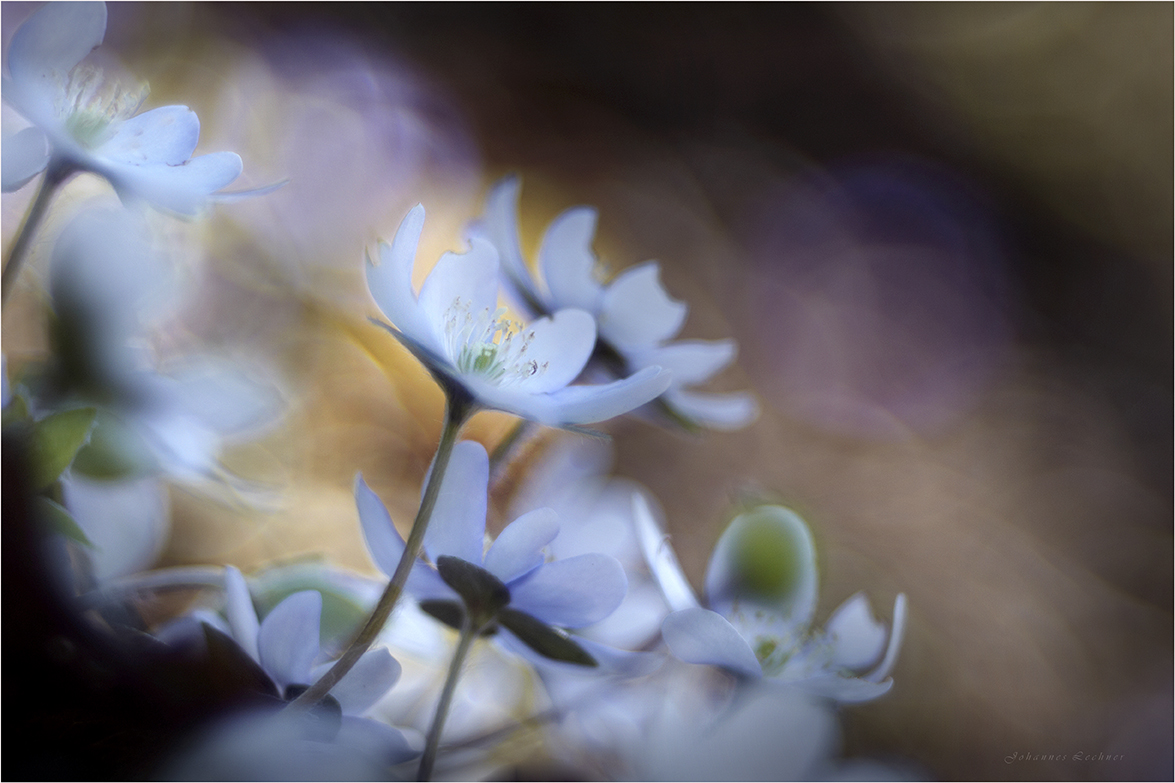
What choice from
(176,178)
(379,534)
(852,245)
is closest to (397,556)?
(379,534)

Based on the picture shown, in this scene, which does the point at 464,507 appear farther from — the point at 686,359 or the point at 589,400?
the point at 686,359

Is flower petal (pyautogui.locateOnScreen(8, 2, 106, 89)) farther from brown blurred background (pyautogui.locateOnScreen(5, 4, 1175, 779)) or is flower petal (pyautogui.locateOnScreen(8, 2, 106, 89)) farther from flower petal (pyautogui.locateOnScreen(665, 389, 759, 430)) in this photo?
brown blurred background (pyautogui.locateOnScreen(5, 4, 1175, 779))

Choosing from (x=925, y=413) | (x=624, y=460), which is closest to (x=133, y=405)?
(x=624, y=460)

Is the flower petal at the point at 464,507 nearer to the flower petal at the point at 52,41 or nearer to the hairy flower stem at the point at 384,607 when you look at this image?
the hairy flower stem at the point at 384,607

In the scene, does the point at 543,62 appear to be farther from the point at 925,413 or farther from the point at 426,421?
Answer: the point at 925,413

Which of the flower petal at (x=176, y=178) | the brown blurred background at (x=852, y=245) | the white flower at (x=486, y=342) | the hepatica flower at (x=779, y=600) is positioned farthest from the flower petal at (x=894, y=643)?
the brown blurred background at (x=852, y=245)

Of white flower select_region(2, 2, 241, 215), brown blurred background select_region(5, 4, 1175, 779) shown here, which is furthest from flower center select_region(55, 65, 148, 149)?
brown blurred background select_region(5, 4, 1175, 779)
